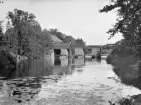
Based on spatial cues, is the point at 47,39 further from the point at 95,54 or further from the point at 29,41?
the point at 95,54

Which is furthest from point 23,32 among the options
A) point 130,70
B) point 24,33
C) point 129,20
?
point 129,20

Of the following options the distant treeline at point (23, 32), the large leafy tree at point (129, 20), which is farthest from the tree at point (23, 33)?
the large leafy tree at point (129, 20)

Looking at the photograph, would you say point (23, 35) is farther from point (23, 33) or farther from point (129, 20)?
point (129, 20)

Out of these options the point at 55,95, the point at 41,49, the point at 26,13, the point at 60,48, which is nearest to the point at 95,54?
the point at 60,48

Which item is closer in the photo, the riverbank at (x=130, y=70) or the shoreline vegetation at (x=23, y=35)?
the riverbank at (x=130, y=70)

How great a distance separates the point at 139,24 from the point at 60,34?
163 metres

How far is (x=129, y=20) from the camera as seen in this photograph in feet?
61.0

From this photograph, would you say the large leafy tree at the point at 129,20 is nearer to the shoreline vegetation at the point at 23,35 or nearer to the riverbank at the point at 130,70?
the riverbank at the point at 130,70

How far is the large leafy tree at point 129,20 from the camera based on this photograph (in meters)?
17.1

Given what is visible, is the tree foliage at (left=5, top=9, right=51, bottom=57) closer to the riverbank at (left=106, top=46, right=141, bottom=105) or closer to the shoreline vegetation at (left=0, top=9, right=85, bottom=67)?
the shoreline vegetation at (left=0, top=9, right=85, bottom=67)

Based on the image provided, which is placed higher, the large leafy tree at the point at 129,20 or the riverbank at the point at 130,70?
the large leafy tree at the point at 129,20

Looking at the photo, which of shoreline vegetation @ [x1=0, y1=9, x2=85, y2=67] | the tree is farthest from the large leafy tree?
the tree

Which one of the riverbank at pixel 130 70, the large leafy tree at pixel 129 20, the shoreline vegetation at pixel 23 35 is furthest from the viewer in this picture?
the shoreline vegetation at pixel 23 35

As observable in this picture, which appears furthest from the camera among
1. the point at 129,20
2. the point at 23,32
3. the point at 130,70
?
the point at 23,32
